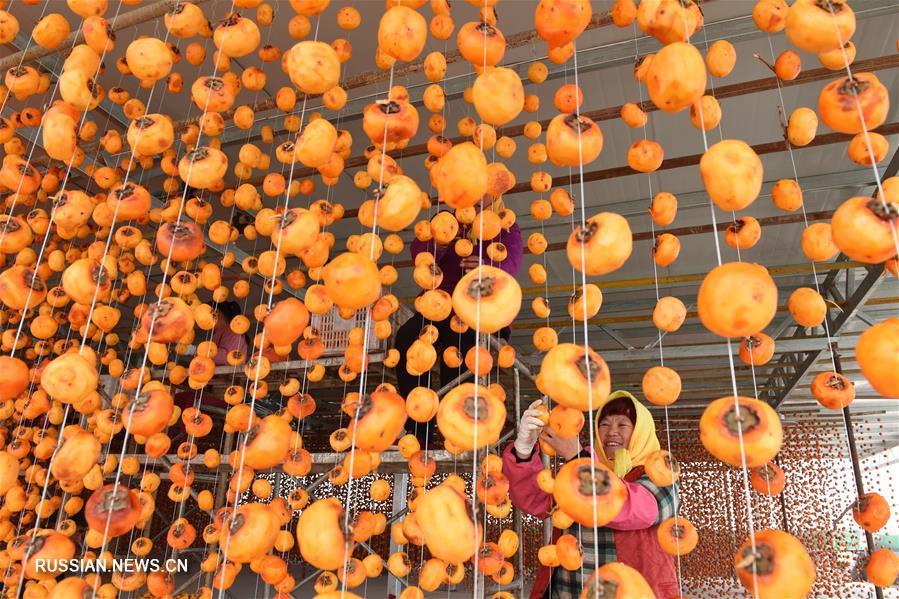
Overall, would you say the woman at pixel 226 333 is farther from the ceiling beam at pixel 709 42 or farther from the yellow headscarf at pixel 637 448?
the yellow headscarf at pixel 637 448

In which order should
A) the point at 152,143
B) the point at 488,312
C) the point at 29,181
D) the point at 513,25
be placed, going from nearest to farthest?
the point at 488,312, the point at 152,143, the point at 29,181, the point at 513,25

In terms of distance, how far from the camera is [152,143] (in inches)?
65.2

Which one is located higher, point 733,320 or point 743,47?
point 743,47

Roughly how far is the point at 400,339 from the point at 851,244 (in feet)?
10.8

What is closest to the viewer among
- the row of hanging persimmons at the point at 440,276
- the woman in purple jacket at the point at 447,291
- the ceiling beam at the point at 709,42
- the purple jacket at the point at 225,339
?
the row of hanging persimmons at the point at 440,276

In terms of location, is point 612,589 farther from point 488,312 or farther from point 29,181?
point 29,181

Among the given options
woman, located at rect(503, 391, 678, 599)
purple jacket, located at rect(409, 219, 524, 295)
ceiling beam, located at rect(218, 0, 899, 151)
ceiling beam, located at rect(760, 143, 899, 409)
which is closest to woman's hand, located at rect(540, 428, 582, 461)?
woman, located at rect(503, 391, 678, 599)

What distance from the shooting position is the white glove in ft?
7.75

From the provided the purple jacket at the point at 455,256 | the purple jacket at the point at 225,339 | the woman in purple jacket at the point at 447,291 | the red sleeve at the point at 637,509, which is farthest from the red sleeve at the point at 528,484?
the purple jacket at the point at 225,339

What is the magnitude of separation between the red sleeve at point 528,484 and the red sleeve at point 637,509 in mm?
500

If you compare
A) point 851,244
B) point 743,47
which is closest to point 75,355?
point 851,244

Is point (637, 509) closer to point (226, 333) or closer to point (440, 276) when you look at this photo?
point (440, 276)

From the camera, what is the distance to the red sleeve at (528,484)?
2.72 meters

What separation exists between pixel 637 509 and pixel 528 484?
0.65m
